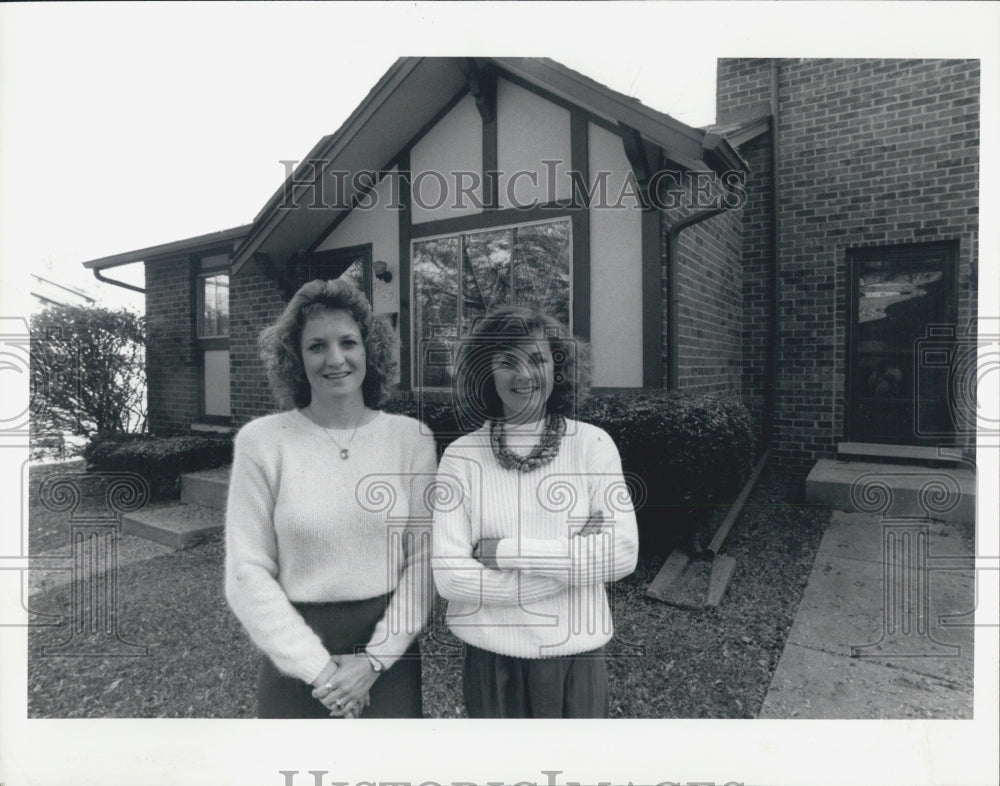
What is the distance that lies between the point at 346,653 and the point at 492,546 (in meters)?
0.51

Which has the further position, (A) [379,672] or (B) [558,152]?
(B) [558,152]

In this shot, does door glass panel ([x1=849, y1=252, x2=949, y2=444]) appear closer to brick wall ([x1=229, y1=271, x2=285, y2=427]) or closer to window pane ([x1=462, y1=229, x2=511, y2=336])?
window pane ([x1=462, y1=229, x2=511, y2=336])

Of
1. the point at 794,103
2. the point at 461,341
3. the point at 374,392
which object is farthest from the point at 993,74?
the point at 374,392

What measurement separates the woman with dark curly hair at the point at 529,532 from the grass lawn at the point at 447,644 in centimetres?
38

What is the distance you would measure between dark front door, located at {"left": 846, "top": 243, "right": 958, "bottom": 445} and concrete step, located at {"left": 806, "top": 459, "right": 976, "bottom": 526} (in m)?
0.11

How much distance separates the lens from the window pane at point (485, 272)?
2.00 meters

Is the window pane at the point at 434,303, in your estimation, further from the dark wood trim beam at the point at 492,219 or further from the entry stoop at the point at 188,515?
the entry stoop at the point at 188,515

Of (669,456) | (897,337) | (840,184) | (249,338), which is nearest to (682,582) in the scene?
(669,456)

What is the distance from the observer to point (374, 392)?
1.58 m

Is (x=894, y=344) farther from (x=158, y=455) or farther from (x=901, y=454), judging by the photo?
(x=158, y=455)

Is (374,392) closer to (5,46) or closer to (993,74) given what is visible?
(5,46)

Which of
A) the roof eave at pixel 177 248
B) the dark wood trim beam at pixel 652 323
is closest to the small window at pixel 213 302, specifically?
the roof eave at pixel 177 248

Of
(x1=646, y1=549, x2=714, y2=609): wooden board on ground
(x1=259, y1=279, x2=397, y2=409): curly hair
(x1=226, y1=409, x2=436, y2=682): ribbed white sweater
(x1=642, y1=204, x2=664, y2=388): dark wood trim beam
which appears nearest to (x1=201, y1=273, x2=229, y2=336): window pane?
(x1=259, y1=279, x2=397, y2=409): curly hair

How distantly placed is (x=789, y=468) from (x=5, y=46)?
329 centimetres
